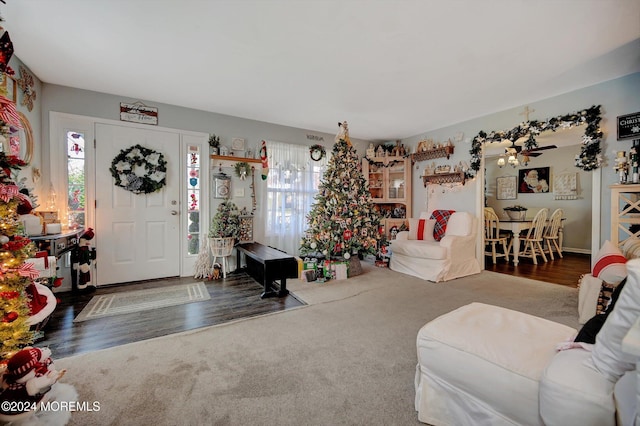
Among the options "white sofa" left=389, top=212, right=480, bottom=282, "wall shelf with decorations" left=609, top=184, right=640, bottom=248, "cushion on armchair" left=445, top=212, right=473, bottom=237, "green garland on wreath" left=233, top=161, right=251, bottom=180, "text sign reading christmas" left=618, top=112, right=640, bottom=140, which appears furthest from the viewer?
"green garland on wreath" left=233, top=161, right=251, bottom=180

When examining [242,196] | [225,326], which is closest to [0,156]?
[225,326]

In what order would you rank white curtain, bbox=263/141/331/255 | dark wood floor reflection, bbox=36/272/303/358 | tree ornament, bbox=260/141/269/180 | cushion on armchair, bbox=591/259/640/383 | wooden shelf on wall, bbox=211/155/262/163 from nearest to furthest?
cushion on armchair, bbox=591/259/640/383
dark wood floor reflection, bbox=36/272/303/358
wooden shelf on wall, bbox=211/155/262/163
tree ornament, bbox=260/141/269/180
white curtain, bbox=263/141/331/255

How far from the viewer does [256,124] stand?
4523 millimetres

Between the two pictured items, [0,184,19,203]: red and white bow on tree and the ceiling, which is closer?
[0,184,19,203]: red and white bow on tree

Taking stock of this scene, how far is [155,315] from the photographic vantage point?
2.59m

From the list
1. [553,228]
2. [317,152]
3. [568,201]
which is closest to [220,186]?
[317,152]

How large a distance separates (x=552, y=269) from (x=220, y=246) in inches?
209

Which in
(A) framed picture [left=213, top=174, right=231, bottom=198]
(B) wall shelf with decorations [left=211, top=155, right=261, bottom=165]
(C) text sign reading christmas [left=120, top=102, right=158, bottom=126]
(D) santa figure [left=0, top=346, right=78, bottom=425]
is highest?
(C) text sign reading christmas [left=120, top=102, right=158, bottom=126]

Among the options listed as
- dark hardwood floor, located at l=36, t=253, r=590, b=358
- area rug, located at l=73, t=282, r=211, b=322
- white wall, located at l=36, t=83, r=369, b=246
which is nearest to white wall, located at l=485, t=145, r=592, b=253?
dark hardwood floor, located at l=36, t=253, r=590, b=358

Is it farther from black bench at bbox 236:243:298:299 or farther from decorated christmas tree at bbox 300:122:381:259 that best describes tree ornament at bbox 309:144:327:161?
black bench at bbox 236:243:298:299

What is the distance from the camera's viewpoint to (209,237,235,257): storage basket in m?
3.83

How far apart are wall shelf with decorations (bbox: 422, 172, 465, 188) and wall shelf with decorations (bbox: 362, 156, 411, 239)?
447 mm

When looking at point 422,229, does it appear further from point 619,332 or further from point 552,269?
point 619,332

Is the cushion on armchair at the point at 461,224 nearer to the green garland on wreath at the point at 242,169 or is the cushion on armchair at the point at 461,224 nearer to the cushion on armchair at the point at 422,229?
the cushion on armchair at the point at 422,229
